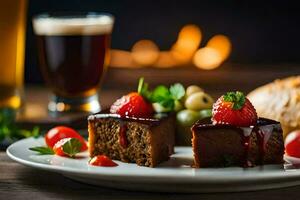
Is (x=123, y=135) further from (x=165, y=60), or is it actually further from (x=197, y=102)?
(x=165, y=60)

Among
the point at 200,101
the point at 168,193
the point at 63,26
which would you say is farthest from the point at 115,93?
the point at 168,193

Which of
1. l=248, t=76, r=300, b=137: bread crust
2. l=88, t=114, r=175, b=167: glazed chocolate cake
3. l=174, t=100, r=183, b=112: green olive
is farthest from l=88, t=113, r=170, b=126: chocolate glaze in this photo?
l=248, t=76, r=300, b=137: bread crust

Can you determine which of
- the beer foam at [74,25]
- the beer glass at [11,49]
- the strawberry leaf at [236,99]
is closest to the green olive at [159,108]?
the strawberry leaf at [236,99]

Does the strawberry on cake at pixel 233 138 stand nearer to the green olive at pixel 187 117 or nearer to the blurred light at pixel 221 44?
the green olive at pixel 187 117

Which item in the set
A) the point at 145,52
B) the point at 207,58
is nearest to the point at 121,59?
the point at 145,52

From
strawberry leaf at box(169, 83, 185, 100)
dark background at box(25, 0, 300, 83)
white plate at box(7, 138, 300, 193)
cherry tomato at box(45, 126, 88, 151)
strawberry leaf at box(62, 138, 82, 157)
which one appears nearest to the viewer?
white plate at box(7, 138, 300, 193)

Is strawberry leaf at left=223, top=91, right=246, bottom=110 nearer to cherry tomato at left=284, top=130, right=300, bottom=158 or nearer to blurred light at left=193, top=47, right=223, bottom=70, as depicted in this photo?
cherry tomato at left=284, top=130, right=300, bottom=158

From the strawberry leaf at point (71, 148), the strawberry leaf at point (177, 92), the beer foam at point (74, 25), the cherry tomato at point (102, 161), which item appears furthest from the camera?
the beer foam at point (74, 25)
